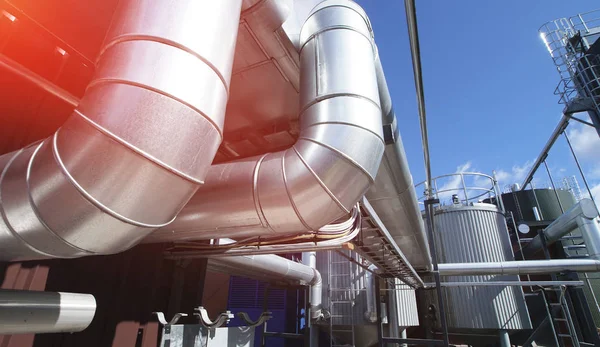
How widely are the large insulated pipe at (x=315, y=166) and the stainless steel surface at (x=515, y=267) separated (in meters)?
5.90

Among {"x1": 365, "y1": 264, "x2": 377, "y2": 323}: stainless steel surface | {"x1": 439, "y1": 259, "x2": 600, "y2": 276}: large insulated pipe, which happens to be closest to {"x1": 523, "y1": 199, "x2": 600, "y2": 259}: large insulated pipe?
{"x1": 439, "y1": 259, "x2": 600, "y2": 276}: large insulated pipe

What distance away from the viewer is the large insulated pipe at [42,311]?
1.18m

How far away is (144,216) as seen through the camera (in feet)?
3.85

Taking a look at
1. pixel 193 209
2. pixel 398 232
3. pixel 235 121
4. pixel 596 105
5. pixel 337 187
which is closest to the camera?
pixel 337 187

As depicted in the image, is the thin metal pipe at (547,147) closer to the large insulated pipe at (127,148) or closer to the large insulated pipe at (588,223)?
the large insulated pipe at (588,223)

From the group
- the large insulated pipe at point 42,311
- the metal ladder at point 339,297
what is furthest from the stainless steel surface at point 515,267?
the large insulated pipe at point 42,311

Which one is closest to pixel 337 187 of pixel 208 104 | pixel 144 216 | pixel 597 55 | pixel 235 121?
pixel 208 104

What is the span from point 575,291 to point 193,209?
9341 millimetres

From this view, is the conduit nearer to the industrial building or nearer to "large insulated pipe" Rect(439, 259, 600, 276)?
the industrial building

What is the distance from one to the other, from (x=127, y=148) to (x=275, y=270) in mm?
5272

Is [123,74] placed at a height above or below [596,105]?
below

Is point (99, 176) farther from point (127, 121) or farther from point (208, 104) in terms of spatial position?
point (208, 104)

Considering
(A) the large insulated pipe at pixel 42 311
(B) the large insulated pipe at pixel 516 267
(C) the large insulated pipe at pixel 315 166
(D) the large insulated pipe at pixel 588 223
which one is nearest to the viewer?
(A) the large insulated pipe at pixel 42 311

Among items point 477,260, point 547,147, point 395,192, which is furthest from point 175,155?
point 547,147
